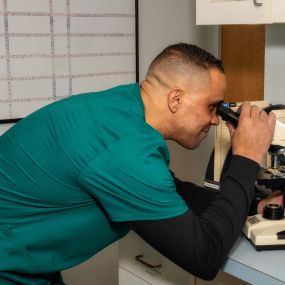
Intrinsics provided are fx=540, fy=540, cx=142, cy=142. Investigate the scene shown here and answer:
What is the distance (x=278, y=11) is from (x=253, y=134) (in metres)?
0.43

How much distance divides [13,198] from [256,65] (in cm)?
133

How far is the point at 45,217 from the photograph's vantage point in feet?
4.23

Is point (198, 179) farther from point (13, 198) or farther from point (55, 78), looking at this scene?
point (13, 198)

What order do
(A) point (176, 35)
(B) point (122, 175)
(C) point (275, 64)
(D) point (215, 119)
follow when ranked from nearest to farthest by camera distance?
(B) point (122, 175) → (D) point (215, 119) → (C) point (275, 64) → (A) point (176, 35)

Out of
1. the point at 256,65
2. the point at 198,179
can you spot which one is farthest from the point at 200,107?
the point at 198,179

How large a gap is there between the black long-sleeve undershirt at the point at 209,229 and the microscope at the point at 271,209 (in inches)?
5.2

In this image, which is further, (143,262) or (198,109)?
(143,262)

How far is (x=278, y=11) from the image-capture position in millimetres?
1572

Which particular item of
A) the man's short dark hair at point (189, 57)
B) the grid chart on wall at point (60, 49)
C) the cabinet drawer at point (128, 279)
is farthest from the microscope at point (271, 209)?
the grid chart on wall at point (60, 49)

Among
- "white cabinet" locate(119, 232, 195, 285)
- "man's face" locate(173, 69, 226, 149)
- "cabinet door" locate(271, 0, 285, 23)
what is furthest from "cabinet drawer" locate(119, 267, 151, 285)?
"cabinet door" locate(271, 0, 285, 23)

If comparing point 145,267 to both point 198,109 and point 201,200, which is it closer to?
Result: point 201,200

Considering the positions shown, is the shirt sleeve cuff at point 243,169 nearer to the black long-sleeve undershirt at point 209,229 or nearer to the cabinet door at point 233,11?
the black long-sleeve undershirt at point 209,229

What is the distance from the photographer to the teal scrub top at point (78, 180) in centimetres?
115

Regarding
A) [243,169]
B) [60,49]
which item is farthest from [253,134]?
[60,49]
